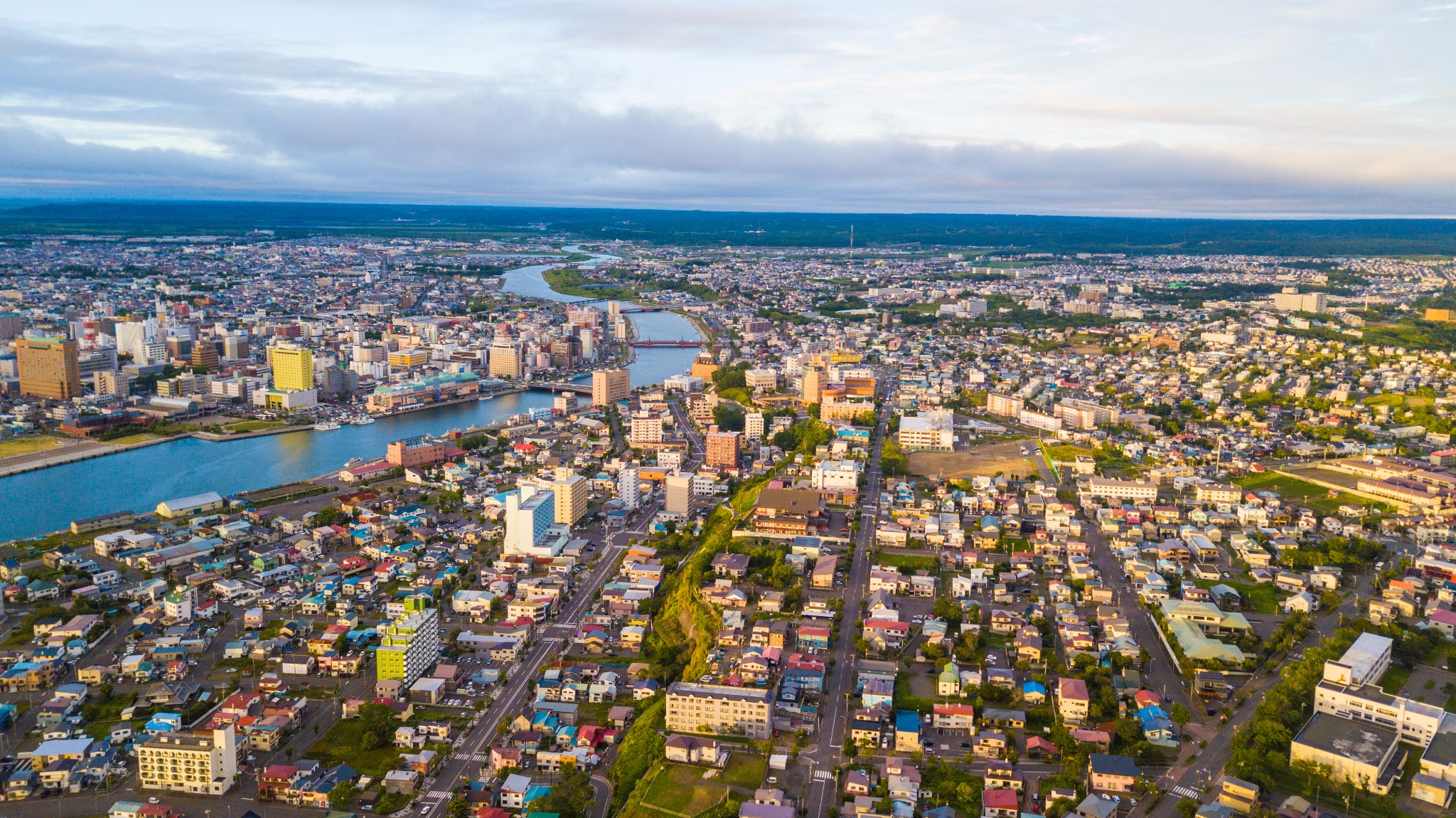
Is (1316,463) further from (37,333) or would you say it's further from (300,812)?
(37,333)

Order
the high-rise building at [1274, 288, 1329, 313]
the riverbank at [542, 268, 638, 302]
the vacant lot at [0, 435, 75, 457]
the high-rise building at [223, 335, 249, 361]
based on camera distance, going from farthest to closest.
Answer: the riverbank at [542, 268, 638, 302] < the high-rise building at [1274, 288, 1329, 313] < the high-rise building at [223, 335, 249, 361] < the vacant lot at [0, 435, 75, 457]

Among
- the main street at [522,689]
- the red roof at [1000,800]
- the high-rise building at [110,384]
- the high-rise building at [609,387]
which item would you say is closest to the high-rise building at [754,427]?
the high-rise building at [609,387]

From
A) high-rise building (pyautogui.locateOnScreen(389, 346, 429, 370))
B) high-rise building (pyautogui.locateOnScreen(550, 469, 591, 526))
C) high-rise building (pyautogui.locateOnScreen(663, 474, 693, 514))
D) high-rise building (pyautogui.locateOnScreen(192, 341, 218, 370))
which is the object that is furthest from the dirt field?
high-rise building (pyautogui.locateOnScreen(192, 341, 218, 370))

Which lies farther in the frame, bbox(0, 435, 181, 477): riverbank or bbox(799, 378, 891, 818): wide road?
bbox(0, 435, 181, 477): riverbank

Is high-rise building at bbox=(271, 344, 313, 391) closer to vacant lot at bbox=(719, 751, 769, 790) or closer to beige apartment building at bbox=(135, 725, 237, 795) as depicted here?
beige apartment building at bbox=(135, 725, 237, 795)

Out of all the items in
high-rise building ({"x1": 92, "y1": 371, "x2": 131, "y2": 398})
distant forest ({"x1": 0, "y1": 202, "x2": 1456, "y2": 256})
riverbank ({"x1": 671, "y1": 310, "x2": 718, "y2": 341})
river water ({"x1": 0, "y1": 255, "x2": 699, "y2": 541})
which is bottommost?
river water ({"x1": 0, "y1": 255, "x2": 699, "y2": 541})

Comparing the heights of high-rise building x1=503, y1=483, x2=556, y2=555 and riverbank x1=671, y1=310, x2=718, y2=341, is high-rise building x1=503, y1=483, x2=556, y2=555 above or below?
below

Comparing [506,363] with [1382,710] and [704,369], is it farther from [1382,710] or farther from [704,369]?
[1382,710]

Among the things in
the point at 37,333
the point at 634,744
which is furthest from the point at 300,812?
the point at 37,333
